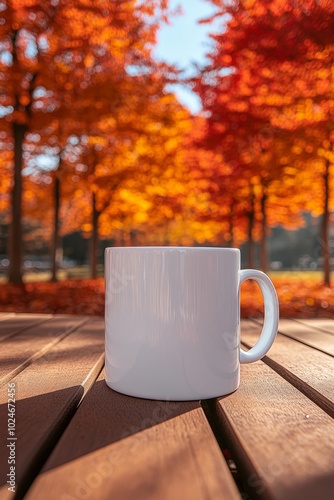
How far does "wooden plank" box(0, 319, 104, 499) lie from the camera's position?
1.47ft

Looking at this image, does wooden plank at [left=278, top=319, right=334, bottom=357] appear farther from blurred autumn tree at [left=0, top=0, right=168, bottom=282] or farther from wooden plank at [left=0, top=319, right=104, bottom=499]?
blurred autumn tree at [left=0, top=0, right=168, bottom=282]

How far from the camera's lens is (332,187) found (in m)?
9.74

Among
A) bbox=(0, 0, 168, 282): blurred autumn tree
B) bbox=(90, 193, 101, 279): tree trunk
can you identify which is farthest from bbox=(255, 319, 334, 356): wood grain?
bbox=(90, 193, 101, 279): tree trunk

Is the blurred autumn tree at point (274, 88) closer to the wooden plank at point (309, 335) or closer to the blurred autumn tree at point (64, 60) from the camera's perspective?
the blurred autumn tree at point (64, 60)

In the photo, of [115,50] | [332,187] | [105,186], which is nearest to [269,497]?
[115,50]

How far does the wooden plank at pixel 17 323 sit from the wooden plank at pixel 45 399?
0.22m

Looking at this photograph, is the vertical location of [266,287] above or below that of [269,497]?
above

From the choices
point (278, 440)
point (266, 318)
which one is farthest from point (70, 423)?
point (266, 318)

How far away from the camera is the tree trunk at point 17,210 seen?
22.0ft

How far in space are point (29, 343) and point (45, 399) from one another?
1.41 ft

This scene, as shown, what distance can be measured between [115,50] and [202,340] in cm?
616

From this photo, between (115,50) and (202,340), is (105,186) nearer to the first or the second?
(115,50)

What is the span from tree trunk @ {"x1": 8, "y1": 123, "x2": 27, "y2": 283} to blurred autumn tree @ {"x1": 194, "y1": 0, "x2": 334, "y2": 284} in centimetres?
287

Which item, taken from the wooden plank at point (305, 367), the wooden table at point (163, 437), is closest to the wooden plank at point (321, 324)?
the wooden plank at point (305, 367)
